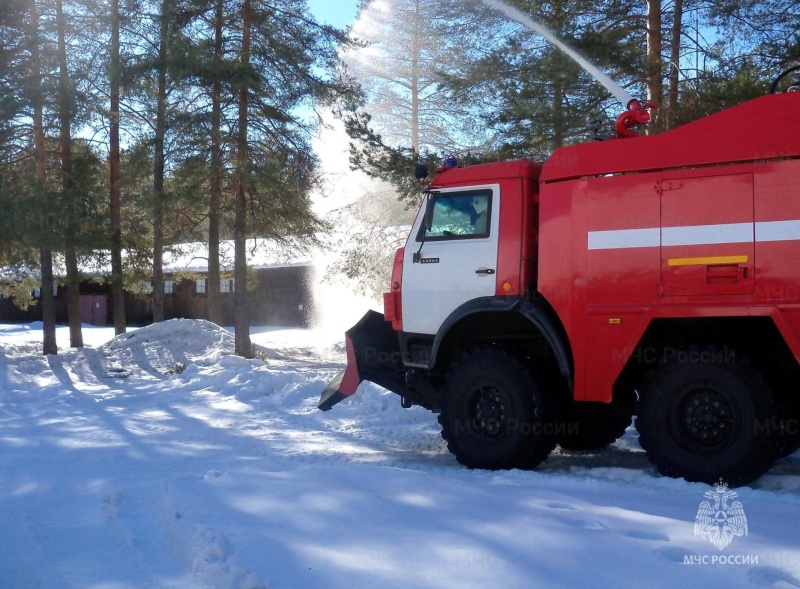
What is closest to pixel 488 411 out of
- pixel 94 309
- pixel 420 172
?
pixel 420 172

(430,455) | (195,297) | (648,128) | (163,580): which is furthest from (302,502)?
(195,297)

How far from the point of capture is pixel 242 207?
18609 millimetres

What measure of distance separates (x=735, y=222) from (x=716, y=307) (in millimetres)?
703

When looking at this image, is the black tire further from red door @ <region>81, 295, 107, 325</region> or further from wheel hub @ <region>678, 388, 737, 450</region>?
red door @ <region>81, 295, 107, 325</region>

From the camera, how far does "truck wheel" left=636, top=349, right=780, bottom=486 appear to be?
595cm

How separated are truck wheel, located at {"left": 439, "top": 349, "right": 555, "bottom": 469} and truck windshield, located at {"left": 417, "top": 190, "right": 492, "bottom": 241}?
1.21 m

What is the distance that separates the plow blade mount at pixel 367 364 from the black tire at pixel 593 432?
6.08 feet

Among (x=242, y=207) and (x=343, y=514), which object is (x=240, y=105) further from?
(x=343, y=514)

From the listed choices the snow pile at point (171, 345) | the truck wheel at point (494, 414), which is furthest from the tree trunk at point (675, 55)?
the snow pile at point (171, 345)

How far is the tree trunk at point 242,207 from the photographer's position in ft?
59.7

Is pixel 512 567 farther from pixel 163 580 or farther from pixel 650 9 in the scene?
pixel 650 9

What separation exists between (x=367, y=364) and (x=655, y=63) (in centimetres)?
762

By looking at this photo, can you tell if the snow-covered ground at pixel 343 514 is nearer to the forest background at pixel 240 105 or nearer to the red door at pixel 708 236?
the red door at pixel 708 236

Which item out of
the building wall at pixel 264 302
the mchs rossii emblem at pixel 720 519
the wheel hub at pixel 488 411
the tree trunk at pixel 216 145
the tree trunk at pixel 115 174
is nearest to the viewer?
the mchs rossii emblem at pixel 720 519
